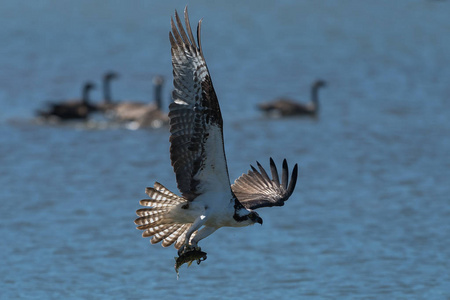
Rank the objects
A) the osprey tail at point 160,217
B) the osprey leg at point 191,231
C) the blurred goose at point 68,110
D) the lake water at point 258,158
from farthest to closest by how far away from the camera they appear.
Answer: the blurred goose at point 68,110 → the lake water at point 258,158 → the osprey tail at point 160,217 → the osprey leg at point 191,231

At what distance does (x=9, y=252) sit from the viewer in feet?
32.0

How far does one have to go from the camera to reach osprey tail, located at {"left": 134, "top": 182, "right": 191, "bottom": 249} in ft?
25.8

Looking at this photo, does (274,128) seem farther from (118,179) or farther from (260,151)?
(118,179)

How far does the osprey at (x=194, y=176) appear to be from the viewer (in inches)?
281

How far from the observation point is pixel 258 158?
1373cm

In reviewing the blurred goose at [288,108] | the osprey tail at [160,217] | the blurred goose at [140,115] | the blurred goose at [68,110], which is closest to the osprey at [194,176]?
the osprey tail at [160,217]

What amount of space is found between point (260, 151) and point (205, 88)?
705 centimetres

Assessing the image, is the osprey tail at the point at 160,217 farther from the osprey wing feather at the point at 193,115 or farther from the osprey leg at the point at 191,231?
the osprey wing feather at the point at 193,115

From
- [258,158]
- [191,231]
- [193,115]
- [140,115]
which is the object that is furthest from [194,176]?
[140,115]

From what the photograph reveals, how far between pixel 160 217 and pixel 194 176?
1.90 ft

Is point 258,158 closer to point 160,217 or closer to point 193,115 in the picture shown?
point 160,217

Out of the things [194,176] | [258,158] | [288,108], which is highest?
[288,108]

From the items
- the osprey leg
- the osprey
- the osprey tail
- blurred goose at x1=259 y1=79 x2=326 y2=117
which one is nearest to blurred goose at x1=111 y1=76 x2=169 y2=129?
blurred goose at x1=259 y1=79 x2=326 y2=117

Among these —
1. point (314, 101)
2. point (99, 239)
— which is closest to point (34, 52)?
point (314, 101)
